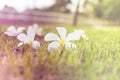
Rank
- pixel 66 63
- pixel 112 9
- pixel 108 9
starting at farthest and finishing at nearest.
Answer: pixel 108 9 < pixel 112 9 < pixel 66 63

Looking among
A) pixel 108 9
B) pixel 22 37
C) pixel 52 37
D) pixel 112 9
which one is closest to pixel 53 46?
pixel 52 37

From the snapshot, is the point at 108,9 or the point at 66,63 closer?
the point at 66,63

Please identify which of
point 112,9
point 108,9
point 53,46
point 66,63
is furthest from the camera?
point 108,9

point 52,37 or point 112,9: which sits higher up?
point 112,9

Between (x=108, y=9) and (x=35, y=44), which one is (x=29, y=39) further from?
(x=108, y=9)

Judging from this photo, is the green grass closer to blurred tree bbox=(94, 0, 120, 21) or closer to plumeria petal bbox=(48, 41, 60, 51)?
plumeria petal bbox=(48, 41, 60, 51)

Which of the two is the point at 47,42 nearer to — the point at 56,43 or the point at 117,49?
the point at 56,43

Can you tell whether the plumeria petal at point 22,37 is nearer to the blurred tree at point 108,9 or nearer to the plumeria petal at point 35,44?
the plumeria petal at point 35,44

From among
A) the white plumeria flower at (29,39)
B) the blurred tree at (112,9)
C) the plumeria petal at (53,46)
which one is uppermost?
the blurred tree at (112,9)

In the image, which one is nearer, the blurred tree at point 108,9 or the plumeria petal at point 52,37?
the plumeria petal at point 52,37

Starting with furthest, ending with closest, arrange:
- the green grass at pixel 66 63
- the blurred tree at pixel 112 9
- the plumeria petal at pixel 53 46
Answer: the blurred tree at pixel 112 9 → the plumeria petal at pixel 53 46 → the green grass at pixel 66 63

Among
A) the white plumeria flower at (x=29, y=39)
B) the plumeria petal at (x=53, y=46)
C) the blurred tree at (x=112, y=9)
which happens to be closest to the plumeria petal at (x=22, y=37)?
the white plumeria flower at (x=29, y=39)
